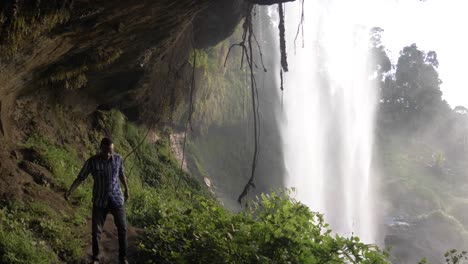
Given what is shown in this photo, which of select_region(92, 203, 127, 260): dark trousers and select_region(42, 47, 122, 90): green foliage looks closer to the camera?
select_region(92, 203, 127, 260): dark trousers

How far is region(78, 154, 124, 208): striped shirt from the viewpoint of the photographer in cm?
470

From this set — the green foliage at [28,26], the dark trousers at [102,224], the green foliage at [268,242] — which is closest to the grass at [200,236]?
the green foliage at [268,242]

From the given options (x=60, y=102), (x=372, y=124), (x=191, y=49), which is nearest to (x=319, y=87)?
(x=372, y=124)

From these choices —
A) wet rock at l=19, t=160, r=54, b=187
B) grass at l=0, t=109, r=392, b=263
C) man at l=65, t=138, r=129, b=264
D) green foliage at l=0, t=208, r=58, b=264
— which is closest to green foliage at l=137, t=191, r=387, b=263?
grass at l=0, t=109, r=392, b=263

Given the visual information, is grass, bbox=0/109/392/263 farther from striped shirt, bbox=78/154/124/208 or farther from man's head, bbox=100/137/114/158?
man's head, bbox=100/137/114/158

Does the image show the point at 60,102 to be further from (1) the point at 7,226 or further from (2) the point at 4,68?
(1) the point at 7,226

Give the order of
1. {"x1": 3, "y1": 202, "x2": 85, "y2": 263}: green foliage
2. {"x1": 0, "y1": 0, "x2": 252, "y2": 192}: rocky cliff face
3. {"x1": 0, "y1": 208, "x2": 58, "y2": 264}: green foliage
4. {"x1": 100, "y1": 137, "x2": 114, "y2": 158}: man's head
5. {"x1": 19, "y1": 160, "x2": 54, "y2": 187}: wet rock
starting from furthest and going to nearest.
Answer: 1. {"x1": 19, "y1": 160, "x2": 54, "y2": 187}: wet rock
2. {"x1": 3, "y1": 202, "x2": 85, "y2": 263}: green foliage
3. {"x1": 100, "y1": 137, "x2": 114, "y2": 158}: man's head
4. {"x1": 0, "y1": 0, "x2": 252, "y2": 192}: rocky cliff face
5. {"x1": 0, "y1": 208, "x2": 58, "y2": 264}: green foliage

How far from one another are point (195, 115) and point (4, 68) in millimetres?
12782

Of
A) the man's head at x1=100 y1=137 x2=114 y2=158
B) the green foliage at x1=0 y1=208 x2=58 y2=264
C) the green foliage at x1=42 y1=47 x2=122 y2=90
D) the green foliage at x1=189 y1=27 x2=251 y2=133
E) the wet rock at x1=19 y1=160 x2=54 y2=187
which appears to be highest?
the green foliage at x1=189 y1=27 x2=251 y2=133

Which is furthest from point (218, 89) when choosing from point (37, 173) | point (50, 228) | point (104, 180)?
point (104, 180)

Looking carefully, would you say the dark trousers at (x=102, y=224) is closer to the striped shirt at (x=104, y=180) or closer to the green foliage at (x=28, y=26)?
the striped shirt at (x=104, y=180)

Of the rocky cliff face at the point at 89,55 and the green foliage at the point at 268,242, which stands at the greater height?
the rocky cliff face at the point at 89,55

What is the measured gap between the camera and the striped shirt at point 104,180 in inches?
185

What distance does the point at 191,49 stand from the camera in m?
11.7
